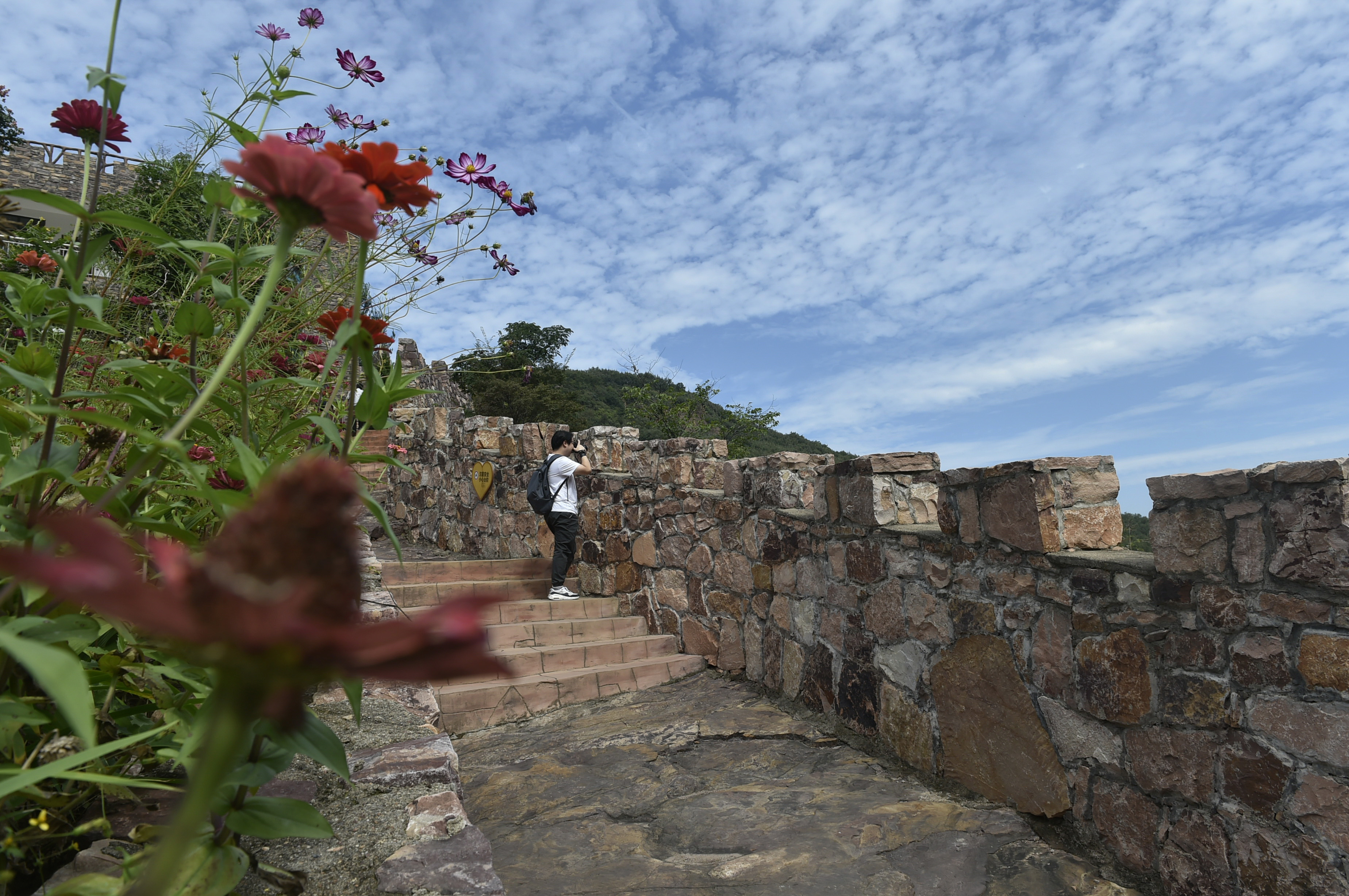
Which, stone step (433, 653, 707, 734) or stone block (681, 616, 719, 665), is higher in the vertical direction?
stone block (681, 616, 719, 665)

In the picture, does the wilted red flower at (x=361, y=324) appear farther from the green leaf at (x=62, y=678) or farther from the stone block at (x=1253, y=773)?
the stone block at (x=1253, y=773)

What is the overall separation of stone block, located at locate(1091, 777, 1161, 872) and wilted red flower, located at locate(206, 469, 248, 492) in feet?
9.81

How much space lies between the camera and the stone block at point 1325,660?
7.09 feet

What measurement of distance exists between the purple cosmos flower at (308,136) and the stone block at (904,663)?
3.18m

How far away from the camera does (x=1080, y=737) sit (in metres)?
2.87

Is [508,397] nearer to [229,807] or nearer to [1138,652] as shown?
[1138,652]

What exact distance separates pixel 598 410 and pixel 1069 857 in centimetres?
2270

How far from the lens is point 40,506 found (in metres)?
1.08

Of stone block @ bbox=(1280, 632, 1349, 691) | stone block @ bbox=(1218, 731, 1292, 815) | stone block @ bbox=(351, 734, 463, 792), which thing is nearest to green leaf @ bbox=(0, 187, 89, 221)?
stone block @ bbox=(351, 734, 463, 792)

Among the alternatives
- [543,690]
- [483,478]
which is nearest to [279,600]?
[543,690]

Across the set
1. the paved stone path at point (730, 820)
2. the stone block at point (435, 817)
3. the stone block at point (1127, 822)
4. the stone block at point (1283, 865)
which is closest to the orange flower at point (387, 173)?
the stone block at point (435, 817)

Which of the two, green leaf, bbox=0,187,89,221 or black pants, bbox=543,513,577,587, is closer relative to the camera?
green leaf, bbox=0,187,89,221

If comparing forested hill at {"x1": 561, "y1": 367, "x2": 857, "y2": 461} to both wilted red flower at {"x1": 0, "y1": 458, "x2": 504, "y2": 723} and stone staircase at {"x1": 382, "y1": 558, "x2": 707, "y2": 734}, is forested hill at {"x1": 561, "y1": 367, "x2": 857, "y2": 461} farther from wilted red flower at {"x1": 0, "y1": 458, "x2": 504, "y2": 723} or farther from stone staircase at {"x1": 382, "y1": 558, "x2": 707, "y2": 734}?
wilted red flower at {"x1": 0, "y1": 458, "x2": 504, "y2": 723}

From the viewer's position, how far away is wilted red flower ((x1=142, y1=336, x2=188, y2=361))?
1.44 m
